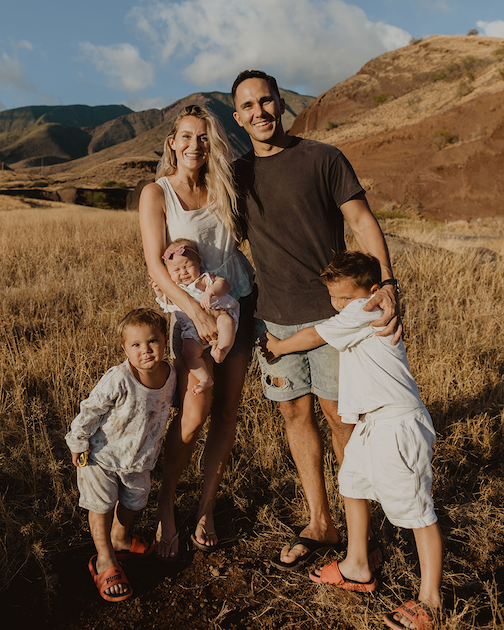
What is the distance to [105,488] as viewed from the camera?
2184mm

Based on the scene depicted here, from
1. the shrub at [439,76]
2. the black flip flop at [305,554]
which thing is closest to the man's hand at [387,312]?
the black flip flop at [305,554]

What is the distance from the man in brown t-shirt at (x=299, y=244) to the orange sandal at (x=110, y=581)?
2.66 feet

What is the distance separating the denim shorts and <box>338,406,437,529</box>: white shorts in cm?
40

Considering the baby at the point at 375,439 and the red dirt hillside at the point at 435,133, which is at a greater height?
the red dirt hillside at the point at 435,133

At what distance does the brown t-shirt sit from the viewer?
7.51ft

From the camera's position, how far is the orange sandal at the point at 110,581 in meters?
2.06

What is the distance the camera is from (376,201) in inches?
995

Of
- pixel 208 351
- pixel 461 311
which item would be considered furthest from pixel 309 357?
pixel 461 311

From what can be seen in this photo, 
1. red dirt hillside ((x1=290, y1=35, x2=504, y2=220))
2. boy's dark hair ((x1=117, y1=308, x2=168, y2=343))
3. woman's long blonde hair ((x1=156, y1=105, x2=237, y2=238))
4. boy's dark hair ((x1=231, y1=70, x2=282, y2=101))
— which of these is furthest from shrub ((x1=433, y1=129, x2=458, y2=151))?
boy's dark hair ((x1=117, y1=308, x2=168, y2=343))

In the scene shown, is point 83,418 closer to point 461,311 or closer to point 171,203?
point 171,203

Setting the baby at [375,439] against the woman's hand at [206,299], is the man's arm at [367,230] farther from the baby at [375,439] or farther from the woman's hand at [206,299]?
the woman's hand at [206,299]

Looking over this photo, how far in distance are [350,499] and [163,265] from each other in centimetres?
157

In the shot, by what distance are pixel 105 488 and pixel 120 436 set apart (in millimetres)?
277

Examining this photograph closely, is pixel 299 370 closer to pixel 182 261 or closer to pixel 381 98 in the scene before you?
pixel 182 261
